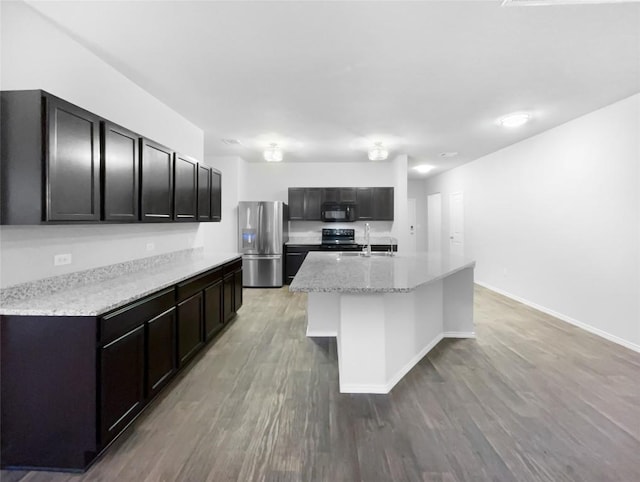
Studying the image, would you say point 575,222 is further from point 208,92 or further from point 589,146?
point 208,92

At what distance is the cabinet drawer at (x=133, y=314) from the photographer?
1694 mm

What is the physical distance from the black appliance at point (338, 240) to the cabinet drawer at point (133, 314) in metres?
4.32

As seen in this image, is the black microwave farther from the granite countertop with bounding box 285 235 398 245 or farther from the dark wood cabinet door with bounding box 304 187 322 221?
the granite countertop with bounding box 285 235 398 245

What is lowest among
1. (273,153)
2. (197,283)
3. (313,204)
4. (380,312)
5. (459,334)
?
(459,334)

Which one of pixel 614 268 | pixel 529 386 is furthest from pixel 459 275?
pixel 614 268

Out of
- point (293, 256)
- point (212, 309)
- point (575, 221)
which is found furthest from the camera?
point (293, 256)

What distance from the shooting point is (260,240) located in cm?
608

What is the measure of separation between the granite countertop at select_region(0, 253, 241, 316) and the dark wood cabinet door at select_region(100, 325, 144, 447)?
224 millimetres

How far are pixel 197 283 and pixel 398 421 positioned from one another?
1985 mm

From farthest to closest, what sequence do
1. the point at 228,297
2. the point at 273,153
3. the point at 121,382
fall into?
the point at 273,153, the point at 228,297, the point at 121,382

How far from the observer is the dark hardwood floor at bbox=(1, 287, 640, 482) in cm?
166

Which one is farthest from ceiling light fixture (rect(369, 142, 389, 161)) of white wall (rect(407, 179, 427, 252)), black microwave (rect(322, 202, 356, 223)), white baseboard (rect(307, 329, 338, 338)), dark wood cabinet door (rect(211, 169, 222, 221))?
white wall (rect(407, 179, 427, 252))

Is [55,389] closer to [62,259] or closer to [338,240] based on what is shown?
[62,259]

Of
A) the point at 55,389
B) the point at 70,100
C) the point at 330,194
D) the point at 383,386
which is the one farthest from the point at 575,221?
the point at 70,100
